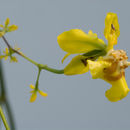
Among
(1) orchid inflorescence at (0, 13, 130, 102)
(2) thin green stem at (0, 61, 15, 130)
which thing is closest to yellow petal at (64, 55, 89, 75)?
(1) orchid inflorescence at (0, 13, 130, 102)

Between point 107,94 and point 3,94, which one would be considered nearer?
point 107,94

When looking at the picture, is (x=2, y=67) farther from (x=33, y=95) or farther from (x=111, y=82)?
(x=111, y=82)

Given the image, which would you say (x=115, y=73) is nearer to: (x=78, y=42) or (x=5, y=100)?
(x=78, y=42)

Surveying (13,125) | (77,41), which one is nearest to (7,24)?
(77,41)

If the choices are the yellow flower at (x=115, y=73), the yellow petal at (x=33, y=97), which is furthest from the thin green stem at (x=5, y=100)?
the yellow flower at (x=115, y=73)

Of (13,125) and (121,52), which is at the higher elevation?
(121,52)

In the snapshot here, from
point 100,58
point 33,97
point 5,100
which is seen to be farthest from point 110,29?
point 5,100

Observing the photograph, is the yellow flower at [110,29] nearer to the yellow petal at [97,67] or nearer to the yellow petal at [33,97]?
the yellow petal at [97,67]
